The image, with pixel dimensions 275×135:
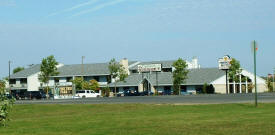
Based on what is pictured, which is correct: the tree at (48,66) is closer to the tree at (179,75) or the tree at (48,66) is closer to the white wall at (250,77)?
the tree at (179,75)

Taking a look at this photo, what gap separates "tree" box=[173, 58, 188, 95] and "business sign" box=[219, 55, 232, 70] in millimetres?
6805

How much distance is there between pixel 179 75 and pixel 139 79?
13.4 meters

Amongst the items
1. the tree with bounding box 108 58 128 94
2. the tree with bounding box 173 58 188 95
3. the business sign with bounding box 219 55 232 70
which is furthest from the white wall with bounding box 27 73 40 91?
the business sign with bounding box 219 55 232 70

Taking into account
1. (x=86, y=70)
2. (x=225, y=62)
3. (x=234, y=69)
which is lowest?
(x=234, y=69)

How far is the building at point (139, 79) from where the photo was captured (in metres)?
99.8

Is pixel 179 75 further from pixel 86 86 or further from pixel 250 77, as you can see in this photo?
pixel 86 86

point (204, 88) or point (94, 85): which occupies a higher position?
point (94, 85)

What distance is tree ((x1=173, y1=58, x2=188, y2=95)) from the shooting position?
99.2 meters

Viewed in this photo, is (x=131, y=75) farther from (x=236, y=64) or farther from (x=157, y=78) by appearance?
(x=236, y=64)

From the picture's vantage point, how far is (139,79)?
110m

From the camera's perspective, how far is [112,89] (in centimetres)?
A: 11225

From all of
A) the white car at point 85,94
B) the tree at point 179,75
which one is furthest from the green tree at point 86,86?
the tree at point 179,75

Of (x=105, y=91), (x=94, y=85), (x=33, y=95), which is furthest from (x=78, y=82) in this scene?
(x=33, y=95)

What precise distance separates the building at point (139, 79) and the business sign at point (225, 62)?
11.3 ft
